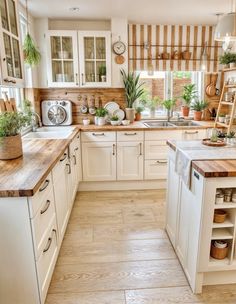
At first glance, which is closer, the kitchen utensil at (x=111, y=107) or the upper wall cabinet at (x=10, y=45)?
the upper wall cabinet at (x=10, y=45)

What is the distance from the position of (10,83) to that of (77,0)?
1434mm

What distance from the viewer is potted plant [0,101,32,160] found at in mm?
1874

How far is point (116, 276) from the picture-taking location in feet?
6.42

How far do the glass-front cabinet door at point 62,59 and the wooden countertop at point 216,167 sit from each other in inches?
96.4

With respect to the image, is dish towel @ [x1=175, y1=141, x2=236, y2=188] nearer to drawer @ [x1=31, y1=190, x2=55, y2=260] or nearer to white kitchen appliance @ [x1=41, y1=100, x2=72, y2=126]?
drawer @ [x1=31, y1=190, x2=55, y2=260]

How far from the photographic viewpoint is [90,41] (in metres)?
3.51

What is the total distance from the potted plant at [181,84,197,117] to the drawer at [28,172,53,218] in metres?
2.84

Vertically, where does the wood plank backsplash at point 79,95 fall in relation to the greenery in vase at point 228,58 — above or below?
below

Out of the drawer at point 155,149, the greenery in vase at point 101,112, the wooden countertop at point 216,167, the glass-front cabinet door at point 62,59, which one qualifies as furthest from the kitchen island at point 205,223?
the glass-front cabinet door at point 62,59

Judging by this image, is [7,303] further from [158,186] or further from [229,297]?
[158,186]

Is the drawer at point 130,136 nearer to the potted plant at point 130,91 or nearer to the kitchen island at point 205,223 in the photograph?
the potted plant at point 130,91

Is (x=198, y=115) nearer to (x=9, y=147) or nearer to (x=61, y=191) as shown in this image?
(x=61, y=191)

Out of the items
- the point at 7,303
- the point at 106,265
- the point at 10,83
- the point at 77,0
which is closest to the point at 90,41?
the point at 77,0

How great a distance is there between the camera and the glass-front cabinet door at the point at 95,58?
3.47 m
